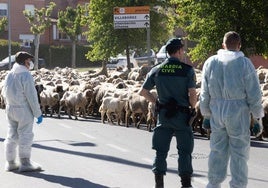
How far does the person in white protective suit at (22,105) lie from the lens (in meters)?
10.1

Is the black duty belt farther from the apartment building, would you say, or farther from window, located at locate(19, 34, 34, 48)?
window, located at locate(19, 34, 34, 48)

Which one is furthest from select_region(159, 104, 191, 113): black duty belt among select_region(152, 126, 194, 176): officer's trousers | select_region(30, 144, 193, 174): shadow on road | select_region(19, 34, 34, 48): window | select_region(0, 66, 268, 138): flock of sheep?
select_region(19, 34, 34, 48): window

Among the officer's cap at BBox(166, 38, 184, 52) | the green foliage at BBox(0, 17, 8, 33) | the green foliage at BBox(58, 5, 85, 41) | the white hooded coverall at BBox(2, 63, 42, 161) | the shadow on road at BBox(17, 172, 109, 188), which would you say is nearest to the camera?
the officer's cap at BBox(166, 38, 184, 52)

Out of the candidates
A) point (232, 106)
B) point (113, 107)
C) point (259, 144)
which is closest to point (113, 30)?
point (113, 107)

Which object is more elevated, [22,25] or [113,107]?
[22,25]

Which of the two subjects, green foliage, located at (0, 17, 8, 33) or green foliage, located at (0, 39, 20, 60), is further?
green foliage, located at (0, 17, 8, 33)

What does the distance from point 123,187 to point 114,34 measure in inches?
895

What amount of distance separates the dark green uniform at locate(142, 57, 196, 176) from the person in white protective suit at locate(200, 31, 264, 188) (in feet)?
1.89

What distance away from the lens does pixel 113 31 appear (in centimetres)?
3133

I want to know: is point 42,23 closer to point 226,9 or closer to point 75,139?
point 226,9

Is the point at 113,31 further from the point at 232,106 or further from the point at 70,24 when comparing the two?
the point at 70,24

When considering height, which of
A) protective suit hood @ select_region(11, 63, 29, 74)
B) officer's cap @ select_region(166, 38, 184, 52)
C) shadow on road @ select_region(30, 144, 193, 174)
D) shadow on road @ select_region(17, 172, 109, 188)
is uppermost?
officer's cap @ select_region(166, 38, 184, 52)

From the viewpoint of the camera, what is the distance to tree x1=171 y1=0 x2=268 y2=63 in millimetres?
20922

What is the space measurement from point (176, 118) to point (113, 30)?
77.0 ft
